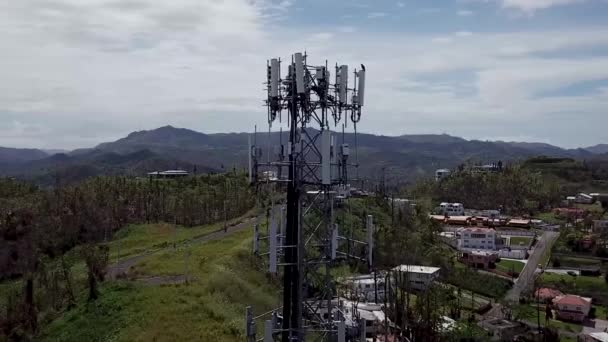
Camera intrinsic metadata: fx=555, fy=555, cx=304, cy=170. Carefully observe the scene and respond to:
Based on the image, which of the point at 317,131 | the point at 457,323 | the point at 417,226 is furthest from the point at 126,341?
the point at 417,226

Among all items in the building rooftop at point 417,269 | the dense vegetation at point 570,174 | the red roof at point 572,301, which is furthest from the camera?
the dense vegetation at point 570,174

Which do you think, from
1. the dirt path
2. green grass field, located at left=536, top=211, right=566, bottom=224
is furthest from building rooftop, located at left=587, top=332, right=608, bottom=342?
green grass field, located at left=536, top=211, right=566, bottom=224

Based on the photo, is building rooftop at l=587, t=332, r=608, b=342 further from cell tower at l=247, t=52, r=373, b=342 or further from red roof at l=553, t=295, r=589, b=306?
cell tower at l=247, t=52, r=373, b=342

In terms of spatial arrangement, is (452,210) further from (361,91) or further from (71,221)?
(361,91)

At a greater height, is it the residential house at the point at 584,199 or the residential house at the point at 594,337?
the residential house at the point at 584,199

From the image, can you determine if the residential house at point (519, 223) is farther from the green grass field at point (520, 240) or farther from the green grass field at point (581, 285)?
the green grass field at point (581, 285)

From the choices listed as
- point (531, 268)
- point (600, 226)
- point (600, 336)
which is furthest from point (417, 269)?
point (600, 226)

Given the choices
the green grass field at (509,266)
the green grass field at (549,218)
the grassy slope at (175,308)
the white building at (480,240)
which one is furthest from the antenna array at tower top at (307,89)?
the green grass field at (549,218)
